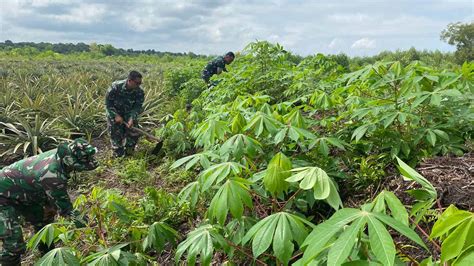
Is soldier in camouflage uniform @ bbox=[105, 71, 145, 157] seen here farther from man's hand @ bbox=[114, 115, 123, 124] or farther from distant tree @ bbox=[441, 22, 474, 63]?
distant tree @ bbox=[441, 22, 474, 63]

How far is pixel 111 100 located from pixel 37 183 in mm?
2943

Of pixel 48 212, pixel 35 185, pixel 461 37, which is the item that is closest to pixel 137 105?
pixel 48 212

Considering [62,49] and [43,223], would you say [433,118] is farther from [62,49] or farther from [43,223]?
[62,49]

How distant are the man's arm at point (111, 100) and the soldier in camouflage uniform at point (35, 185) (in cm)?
265

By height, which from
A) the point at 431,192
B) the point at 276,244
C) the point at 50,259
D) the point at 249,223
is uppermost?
the point at 431,192

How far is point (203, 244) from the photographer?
175cm

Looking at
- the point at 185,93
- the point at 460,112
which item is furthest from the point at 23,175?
the point at 185,93

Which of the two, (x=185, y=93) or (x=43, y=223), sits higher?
(x=185, y=93)

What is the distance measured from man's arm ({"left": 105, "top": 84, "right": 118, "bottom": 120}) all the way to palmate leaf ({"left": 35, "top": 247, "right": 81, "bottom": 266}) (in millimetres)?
3951

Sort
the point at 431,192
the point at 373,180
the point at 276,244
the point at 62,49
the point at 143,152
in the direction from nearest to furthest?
the point at 431,192 → the point at 276,244 → the point at 373,180 → the point at 143,152 → the point at 62,49

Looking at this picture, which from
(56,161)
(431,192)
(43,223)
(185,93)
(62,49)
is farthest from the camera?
(62,49)

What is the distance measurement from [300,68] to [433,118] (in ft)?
8.08

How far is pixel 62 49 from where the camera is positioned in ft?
118

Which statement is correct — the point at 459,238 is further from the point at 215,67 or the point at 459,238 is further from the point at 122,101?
the point at 215,67
